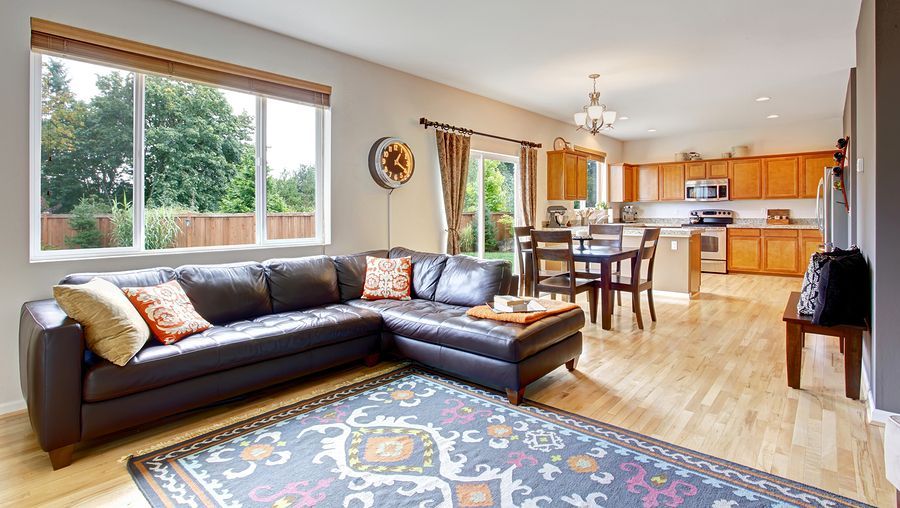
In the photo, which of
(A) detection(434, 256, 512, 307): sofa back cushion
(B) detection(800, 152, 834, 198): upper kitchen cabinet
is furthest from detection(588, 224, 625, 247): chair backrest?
A: (B) detection(800, 152, 834, 198): upper kitchen cabinet

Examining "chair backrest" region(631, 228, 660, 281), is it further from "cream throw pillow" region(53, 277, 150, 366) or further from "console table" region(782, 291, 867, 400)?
"cream throw pillow" region(53, 277, 150, 366)

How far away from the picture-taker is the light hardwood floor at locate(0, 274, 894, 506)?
214 centimetres

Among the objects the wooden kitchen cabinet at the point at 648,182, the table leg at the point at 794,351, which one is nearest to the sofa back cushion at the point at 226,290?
the table leg at the point at 794,351

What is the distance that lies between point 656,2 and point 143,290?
394cm

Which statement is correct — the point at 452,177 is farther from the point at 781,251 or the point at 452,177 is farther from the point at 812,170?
the point at 812,170

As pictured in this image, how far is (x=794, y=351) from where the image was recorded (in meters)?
3.18

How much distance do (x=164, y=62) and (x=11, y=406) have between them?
241 cm

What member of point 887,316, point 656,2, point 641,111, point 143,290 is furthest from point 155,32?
point 641,111

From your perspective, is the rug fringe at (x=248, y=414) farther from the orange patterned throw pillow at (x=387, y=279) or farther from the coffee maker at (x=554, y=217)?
the coffee maker at (x=554, y=217)

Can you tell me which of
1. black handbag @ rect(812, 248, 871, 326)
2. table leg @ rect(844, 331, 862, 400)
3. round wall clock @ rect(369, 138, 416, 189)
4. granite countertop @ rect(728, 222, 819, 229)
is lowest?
table leg @ rect(844, 331, 862, 400)

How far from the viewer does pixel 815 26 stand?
13.1 feet

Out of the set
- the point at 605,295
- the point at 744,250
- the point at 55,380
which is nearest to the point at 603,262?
the point at 605,295

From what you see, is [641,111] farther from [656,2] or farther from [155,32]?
[155,32]

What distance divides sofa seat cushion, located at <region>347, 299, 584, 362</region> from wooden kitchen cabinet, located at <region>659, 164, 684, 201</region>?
289 inches
